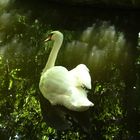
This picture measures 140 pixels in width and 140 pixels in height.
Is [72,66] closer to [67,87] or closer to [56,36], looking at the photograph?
[56,36]

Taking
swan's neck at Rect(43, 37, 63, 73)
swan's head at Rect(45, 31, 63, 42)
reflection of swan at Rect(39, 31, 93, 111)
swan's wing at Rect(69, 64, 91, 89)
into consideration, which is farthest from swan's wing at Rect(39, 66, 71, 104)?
swan's head at Rect(45, 31, 63, 42)

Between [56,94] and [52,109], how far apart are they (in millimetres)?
201

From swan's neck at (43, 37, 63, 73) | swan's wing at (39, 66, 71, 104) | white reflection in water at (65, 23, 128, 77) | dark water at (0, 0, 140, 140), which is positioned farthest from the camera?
white reflection in water at (65, 23, 128, 77)

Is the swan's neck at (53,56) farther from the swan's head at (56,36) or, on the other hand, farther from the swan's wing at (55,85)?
the swan's wing at (55,85)

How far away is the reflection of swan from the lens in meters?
6.54

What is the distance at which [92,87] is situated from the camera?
736 centimetres

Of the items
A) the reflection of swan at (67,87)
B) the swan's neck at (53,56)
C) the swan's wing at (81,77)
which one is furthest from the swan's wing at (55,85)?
the swan's neck at (53,56)

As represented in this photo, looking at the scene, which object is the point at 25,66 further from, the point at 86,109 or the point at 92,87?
the point at 86,109

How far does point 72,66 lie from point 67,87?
4.56ft

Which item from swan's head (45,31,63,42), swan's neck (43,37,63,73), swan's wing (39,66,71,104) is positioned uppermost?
swan's wing (39,66,71,104)

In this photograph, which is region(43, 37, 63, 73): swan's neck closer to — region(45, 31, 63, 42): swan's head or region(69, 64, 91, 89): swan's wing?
region(45, 31, 63, 42): swan's head

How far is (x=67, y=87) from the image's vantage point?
22.1 feet

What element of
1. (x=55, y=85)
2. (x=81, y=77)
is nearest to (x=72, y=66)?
(x=81, y=77)

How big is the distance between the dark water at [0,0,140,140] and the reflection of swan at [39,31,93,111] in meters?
0.14
